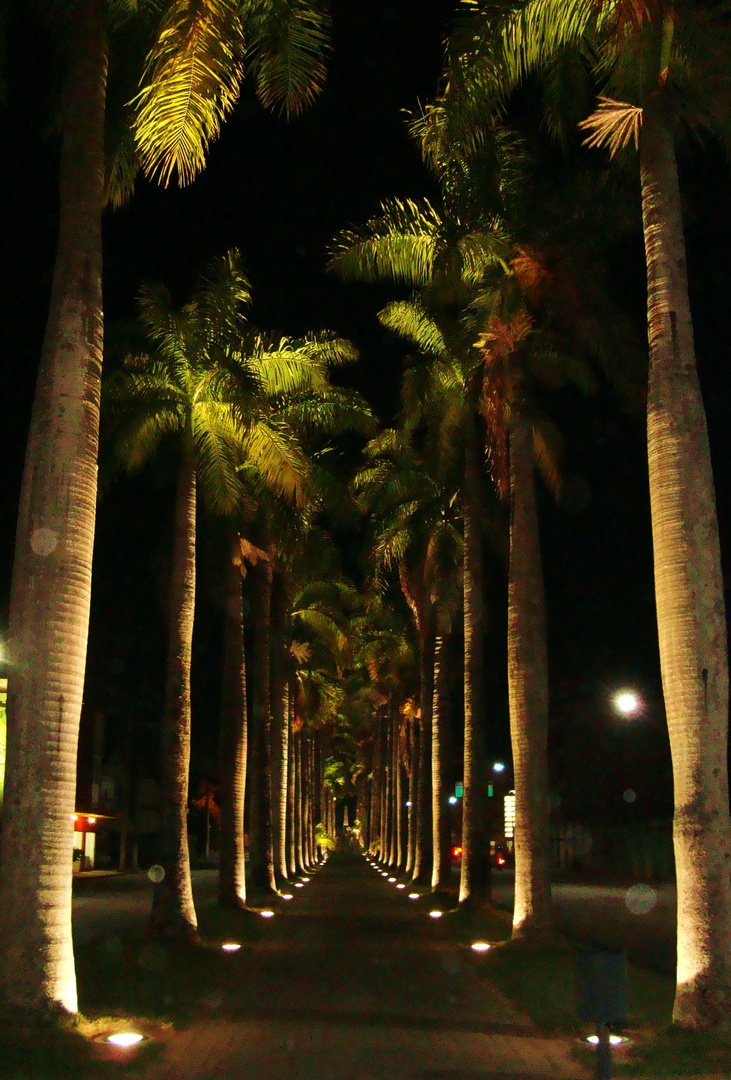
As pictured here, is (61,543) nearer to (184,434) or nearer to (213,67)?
(213,67)

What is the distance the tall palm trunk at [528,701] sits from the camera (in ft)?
61.0

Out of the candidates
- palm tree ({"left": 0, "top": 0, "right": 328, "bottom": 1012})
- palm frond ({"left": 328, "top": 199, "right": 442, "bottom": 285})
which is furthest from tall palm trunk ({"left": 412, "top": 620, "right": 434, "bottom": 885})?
palm tree ({"left": 0, "top": 0, "right": 328, "bottom": 1012})

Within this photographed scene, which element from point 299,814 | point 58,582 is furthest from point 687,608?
point 299,814

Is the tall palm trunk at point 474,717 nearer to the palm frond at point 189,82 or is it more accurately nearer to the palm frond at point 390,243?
the palm frond at point 390,243

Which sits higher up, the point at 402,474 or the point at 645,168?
the point at 402,474

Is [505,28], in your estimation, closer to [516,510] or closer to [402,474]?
[516,510]

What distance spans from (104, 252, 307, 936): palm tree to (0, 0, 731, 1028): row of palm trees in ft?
0.18

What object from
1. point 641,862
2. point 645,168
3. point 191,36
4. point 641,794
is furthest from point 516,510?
point 641,794

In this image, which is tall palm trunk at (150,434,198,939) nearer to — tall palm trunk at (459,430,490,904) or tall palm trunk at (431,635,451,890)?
tall palm trunk at (459,430,490,904)

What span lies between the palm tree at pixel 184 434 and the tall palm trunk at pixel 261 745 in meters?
9.20

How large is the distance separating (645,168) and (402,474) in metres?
18.5

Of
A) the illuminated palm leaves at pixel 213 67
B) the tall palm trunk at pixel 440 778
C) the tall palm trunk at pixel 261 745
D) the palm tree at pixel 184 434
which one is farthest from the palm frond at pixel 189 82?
the tall palm trunk at pixel 440 778

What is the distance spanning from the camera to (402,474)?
101ft

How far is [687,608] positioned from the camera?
448 inches
